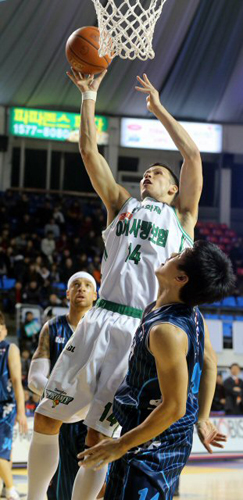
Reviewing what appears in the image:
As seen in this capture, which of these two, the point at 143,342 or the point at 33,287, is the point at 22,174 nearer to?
the point at 33,287

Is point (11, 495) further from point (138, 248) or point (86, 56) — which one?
point (86, 56)

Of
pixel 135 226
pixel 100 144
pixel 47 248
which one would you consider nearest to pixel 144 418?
pixel 135 226

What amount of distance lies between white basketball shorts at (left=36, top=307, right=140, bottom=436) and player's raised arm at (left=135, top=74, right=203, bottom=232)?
770 millimetres

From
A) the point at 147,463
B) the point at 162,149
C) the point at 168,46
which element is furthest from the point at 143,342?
the point at 162,149

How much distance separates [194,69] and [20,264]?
7705mm

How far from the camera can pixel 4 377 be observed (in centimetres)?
674

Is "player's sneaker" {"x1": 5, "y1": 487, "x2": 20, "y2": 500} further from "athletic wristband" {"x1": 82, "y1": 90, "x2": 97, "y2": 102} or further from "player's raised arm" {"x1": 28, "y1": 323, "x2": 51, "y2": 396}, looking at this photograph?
"athletic wristband" {"x1": 82, "y1": 90, "x2": 97, "y2": 102}

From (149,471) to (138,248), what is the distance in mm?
1380

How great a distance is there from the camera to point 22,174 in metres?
22.1

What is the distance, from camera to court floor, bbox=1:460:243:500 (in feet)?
23.9

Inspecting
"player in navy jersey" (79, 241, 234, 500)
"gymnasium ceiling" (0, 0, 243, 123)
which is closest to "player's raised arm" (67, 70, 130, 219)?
"player in navy jersey" (79, 241, 234, 500)

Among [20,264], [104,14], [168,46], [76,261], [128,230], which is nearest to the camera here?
[128,230]

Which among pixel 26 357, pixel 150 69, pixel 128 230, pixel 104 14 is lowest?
pixel 26 357

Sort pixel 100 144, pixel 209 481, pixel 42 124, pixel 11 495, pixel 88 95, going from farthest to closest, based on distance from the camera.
→ pixel 100 144 → pixel 42 124 → pixel 209 481 → pixel 11 495 → pixel 88 95
